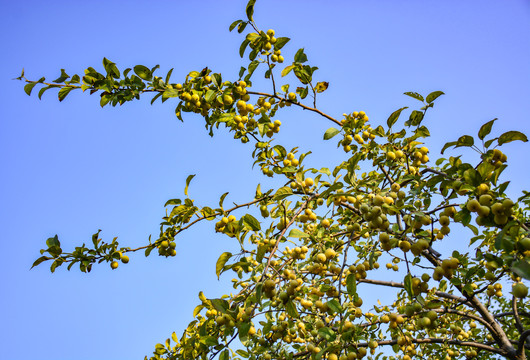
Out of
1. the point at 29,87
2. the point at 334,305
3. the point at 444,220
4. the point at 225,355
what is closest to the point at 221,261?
the point at 225,355

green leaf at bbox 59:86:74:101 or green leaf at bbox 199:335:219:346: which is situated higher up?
green leaf at bbox 59:86:74:101

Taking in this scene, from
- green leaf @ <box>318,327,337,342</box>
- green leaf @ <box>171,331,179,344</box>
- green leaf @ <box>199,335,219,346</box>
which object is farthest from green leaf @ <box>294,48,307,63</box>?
green leaf @ <box>171,331,179,344</box>

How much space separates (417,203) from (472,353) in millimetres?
2960

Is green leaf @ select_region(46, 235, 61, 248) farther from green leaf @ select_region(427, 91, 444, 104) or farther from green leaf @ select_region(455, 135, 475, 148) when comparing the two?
green leaf @ select_region(427, 91, 444, 104)

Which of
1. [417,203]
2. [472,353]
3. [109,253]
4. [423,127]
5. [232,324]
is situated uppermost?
[423,127]

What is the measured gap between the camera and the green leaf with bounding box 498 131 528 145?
6.08 feet

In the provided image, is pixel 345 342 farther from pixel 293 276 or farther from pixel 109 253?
pixel 109 253

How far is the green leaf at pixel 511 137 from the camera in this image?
6.08 feet

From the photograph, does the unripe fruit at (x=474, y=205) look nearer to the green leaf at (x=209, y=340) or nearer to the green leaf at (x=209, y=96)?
the green leaf at (x=209, y=340)

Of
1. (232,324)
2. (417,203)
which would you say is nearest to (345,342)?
(232,324)

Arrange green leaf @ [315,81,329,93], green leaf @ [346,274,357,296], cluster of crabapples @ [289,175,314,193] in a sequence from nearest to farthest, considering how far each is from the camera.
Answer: green leaf @ [346,274,357,296] < cluster of crabapples @ [289,175,314,193] < green leaf @ [315,81,329,93]

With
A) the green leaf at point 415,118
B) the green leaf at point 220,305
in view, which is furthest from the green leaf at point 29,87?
the green leaf at point 415,118

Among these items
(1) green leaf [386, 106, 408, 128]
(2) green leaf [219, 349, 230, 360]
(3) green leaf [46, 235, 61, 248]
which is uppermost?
(1) green leaf [386, 106, 408, 128]

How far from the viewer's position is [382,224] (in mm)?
1880
